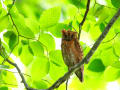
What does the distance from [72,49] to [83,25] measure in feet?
0.91

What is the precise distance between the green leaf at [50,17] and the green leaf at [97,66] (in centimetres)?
40

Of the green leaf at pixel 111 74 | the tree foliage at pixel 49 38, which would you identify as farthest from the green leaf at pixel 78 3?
the green leaf at pixel 111 74

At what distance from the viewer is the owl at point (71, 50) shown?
76.4 inches

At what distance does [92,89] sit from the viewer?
203cm

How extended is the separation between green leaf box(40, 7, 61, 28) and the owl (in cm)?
23

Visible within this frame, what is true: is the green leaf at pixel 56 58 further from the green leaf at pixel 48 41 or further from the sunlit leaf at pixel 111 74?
the sunlit leaf at pixel 111 74

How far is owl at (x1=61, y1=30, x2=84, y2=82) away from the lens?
194 centimetres

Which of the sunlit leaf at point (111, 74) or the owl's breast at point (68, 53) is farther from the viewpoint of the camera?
the owl's breast at point (68, 53)

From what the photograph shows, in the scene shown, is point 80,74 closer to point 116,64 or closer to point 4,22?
point 116,64

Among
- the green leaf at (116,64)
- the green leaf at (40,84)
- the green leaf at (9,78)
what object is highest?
the green leaf at (116,64)

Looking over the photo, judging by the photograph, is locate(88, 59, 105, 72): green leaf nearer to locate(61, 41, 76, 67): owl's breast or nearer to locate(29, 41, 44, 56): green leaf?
locate(61, 41, 76, 67): owl's breast

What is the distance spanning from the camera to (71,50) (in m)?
2.10

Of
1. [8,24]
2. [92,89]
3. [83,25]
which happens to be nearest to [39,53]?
[8,24]

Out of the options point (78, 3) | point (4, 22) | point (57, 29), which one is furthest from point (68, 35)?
point (4, 22)
